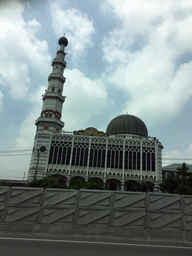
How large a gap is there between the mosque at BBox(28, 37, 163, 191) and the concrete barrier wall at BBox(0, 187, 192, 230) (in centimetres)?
3217

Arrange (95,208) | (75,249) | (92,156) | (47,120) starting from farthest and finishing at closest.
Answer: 1. (47,120)
2. (92,156)
3. (95,208)
4. (75,249)

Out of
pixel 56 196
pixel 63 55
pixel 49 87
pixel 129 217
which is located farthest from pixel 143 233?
pixel 63 55

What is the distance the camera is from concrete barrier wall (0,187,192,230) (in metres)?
9.23

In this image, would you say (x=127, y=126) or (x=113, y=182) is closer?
(x=113, y=182)

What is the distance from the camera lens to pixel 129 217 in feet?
30.7

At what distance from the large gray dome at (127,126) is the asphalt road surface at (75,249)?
43.8 m

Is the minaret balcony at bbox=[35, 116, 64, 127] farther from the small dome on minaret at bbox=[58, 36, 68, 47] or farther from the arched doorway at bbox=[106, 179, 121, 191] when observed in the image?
the small dome on minaret at bbox=[58, 36, 68, 47]

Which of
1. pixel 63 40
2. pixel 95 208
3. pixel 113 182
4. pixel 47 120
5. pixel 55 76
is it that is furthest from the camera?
pixel 63 40

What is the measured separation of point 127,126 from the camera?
51.1 m

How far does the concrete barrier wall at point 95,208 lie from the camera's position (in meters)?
9.23

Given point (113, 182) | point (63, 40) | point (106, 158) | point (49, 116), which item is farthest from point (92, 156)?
point (63, 40)

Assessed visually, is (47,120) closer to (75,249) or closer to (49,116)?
(49,116)

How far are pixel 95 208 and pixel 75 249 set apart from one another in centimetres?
291

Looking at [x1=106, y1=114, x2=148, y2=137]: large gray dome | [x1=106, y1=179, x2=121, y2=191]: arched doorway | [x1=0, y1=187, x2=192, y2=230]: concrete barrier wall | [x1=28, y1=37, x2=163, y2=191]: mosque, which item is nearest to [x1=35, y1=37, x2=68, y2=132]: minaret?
[x1=28, y1=37, x2=163, y2=191]: mosque
